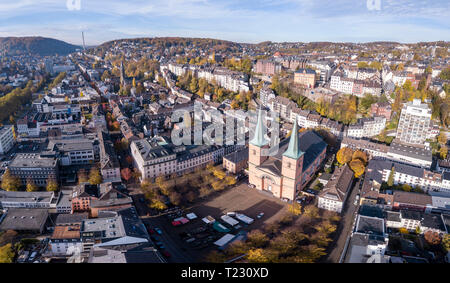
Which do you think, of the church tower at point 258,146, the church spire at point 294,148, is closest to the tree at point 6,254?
the church tower at point 258,146

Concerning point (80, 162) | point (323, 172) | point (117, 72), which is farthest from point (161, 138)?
point (117, 72)

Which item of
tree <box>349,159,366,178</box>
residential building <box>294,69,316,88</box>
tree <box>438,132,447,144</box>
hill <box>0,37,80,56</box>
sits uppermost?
hill <box>0,37,80,56</box>

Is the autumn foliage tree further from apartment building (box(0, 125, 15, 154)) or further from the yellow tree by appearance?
apartment building (box(0, 125, 15, 154))

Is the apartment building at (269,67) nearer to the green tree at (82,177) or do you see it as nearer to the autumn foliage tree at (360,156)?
the autumn foliage tree at (360,156)

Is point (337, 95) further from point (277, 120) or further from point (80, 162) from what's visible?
point (80, 162)

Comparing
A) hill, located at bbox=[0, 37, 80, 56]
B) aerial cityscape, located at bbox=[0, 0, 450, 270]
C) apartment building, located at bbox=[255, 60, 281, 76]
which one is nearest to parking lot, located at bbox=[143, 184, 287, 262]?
aerial cityscape, located at bbox=[0, 0, 450, 270]

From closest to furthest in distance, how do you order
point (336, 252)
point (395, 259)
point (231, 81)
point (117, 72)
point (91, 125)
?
1. point (395, 259)
2. point (336, 252)
3. point (91, 125)
4. point (231, 81)
5. point (117, 72)
